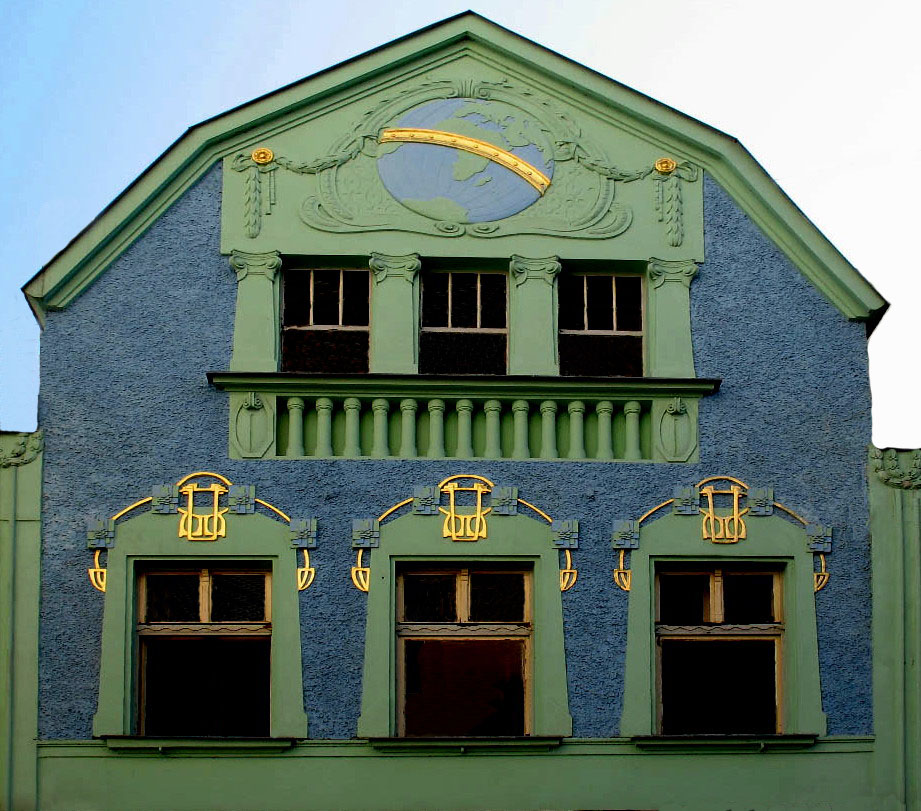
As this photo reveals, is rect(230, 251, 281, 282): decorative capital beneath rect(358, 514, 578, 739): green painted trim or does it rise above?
above

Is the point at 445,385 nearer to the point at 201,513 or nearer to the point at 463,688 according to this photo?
the point at 201,513

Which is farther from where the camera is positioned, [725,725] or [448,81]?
[448,81]

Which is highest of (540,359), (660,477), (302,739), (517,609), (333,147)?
(333,147)

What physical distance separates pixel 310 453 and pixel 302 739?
8.40 ft

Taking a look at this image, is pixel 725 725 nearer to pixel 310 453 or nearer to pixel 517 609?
pixel 517 609

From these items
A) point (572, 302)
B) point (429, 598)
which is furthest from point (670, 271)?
point (429, 598)

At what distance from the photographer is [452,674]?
15.2 m

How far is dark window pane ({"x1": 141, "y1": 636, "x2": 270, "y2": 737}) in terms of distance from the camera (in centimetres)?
1498

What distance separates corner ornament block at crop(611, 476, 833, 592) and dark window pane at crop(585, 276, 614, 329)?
5.97ft

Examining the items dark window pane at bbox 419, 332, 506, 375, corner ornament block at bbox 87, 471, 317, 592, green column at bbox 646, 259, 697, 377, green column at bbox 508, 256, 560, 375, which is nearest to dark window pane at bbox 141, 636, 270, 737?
corner ornament block at bbox 87, 471, 317, 592

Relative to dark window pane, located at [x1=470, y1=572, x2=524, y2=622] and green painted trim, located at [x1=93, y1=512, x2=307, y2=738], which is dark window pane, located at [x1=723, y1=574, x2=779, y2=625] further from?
green painted trim, located at [x1=93, y1=512, x2=307, y2=738]

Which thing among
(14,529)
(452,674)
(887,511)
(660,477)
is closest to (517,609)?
(452,674)

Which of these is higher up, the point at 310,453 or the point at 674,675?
the point at 310,453

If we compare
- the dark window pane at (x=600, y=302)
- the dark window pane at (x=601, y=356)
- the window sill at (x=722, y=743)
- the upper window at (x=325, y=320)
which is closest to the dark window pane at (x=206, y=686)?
the upper window at (x=325, y=320)
